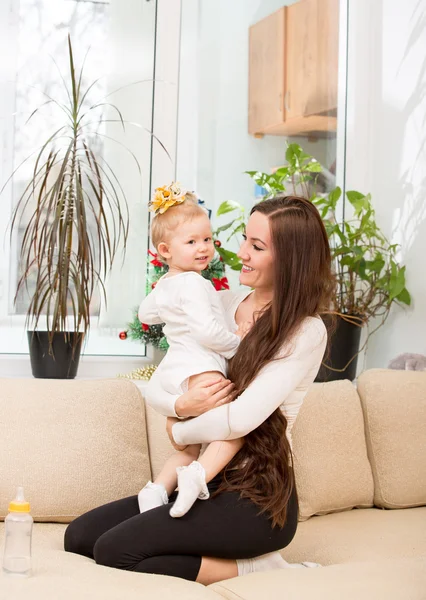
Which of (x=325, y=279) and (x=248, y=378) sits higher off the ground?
(x=325, y=279)

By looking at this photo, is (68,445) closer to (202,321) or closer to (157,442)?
(157,442)

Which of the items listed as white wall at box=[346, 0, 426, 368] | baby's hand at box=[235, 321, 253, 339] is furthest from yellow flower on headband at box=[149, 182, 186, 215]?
white wall at box=[346, 0, 426, 368]

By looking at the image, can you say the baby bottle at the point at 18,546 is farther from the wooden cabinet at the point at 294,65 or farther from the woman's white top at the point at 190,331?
the wooden cabinet at the point at 294,65

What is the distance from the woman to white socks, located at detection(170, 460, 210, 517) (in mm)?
42

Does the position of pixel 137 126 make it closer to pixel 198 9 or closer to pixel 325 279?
pixel 198 9

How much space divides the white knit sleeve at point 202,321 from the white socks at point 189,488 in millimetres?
301

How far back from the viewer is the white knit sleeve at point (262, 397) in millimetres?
1840

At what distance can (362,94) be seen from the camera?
3.57 metres

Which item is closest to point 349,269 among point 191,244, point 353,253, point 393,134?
point 353,253

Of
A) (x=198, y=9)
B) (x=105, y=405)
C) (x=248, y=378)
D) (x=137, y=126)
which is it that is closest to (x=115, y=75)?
(x=137, y=126)

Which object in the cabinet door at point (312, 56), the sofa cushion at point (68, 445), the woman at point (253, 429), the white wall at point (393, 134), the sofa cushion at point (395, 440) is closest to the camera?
the woman at point (253, 429)

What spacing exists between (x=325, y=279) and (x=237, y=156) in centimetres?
166

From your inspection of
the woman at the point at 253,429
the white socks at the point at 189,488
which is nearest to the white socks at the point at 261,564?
the woman at the point at 253,429

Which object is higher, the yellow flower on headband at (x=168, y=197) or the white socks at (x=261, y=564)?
the yellow flower on headband at (x=168, y=197)
